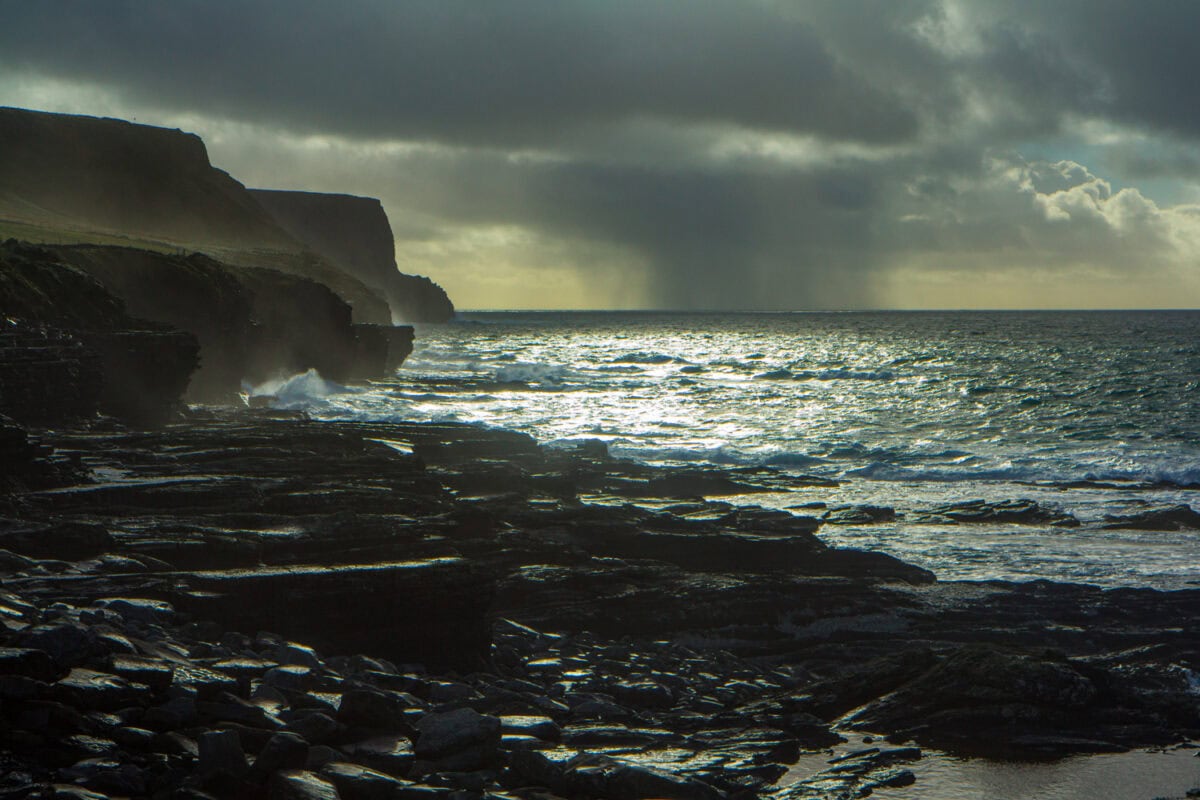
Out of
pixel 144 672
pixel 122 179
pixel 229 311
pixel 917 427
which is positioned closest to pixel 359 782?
pixel 144 672

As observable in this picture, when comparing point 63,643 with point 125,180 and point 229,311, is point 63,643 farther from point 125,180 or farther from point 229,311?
point 125,180

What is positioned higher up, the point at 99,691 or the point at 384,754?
the point at 99,691

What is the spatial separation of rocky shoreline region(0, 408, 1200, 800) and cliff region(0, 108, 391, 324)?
101m

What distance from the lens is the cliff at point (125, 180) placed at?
117m

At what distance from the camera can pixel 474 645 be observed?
10.6 metres

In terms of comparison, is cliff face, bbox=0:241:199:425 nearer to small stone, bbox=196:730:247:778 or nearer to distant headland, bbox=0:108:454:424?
distant headland, bbox=0:108:454:424

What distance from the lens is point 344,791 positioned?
614cm

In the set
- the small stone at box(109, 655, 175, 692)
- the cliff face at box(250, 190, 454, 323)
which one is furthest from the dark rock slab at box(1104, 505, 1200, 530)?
the cliff face at box(250, 190, 454, 323)

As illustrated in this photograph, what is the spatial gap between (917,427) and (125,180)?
351 ft

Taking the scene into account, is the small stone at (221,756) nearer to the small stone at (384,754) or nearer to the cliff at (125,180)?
the small stone at (384,754)

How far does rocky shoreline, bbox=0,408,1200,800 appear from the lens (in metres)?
6.39

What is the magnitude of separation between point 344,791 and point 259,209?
14000 centimetres

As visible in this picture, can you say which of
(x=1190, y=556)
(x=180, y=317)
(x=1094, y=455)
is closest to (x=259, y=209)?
(x=180, y=317)

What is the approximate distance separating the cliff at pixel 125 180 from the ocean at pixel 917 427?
46.9 meters
